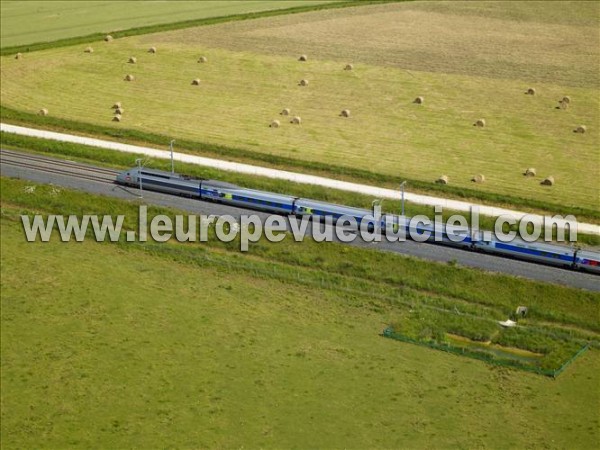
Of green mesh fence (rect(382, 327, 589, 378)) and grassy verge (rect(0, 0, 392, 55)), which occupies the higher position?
grassy verge (rect(0, 0, 392, 55))

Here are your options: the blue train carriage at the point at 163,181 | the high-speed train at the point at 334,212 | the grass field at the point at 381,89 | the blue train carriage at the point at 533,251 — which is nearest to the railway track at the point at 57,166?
the high-speed train at the point at 334,212

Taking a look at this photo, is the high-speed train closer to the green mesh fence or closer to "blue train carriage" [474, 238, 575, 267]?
"blue train carriage" [474, 238, 575, 267]

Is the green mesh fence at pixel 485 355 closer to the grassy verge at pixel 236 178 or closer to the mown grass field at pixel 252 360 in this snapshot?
the mown grass field at pixel 252 360

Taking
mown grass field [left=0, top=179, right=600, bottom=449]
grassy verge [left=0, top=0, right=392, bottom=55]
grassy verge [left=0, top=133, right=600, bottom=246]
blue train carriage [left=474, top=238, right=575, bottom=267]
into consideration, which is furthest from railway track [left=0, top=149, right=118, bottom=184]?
grassy verge [left=0, top=0, right=392, bottom=55]

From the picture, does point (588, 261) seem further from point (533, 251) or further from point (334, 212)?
point (334, 212)

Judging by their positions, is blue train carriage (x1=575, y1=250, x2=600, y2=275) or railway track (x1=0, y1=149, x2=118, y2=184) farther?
railway track (x1=0, y1=149, x2=118, y2=184)

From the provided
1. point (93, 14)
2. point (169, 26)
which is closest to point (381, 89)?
point (169, 26)

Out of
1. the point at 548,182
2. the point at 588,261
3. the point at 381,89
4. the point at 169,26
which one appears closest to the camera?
the point at 588,261

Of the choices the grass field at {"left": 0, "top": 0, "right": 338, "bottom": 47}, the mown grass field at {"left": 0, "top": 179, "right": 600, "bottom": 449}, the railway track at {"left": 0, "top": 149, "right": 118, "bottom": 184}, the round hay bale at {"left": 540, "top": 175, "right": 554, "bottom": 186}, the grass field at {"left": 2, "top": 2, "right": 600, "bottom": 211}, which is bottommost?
the mown grass field at {"left": 0, "top": 179, "right": 600, "bottom": 449}
